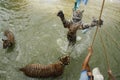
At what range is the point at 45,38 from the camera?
16.8 ft

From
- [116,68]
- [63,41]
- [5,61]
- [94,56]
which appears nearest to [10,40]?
[5,61]

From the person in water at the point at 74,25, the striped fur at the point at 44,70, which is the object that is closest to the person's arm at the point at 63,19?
the person in water at the point at 74,25

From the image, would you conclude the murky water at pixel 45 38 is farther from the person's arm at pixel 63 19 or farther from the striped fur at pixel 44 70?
the person's arm at pixel 63 19

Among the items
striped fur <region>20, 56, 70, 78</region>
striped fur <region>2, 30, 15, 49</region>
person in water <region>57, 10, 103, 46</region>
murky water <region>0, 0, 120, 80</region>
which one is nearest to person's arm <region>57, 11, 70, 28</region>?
person in water <region>57, 10, 103, 46</region>

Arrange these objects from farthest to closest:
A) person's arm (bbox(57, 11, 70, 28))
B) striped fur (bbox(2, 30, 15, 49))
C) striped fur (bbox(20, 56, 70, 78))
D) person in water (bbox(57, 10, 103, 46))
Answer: striped fur (bbox(2, 30, 15, 49))
person in water (bbox(57, 10, 103, 46))
person's arm (bbox(57, 11, 70, 28))
striped fur (bbox(20, 56, 70, 78))

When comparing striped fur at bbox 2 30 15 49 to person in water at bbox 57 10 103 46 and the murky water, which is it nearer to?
the murky water

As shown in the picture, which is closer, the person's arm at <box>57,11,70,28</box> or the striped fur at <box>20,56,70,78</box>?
the striped fur at <box>20,56,70,78</box>

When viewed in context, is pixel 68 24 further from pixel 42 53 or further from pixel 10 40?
pixel 10 40

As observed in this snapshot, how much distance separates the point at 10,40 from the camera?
4613 mm

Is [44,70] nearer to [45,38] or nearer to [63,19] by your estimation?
[63,19]

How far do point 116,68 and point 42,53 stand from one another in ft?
4.92

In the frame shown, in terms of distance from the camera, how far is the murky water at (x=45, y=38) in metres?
4.23

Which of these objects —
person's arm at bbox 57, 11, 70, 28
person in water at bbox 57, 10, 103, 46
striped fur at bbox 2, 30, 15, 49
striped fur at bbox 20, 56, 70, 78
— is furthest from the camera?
striped fur at bbox 2, 30, 15, 49

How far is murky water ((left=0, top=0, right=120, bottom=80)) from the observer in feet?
13.9
